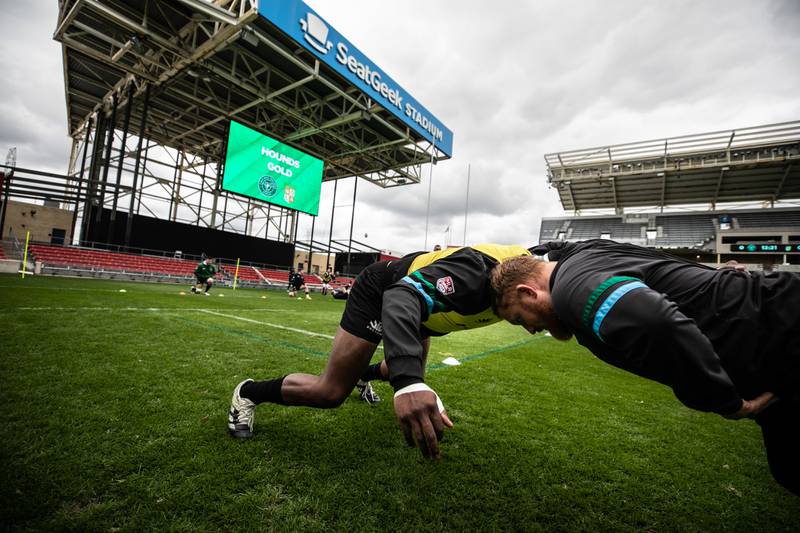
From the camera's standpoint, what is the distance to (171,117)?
23703 mm

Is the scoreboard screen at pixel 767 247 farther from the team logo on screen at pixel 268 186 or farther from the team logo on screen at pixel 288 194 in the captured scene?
the team logo on screen at pixel 268 186

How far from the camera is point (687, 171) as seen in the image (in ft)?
90.2

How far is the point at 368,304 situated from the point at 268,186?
20988 mm

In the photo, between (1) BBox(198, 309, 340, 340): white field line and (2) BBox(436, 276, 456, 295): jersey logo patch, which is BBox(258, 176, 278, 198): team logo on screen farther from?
(2) BBox(436, 276, 456, 295): jersey logo patch

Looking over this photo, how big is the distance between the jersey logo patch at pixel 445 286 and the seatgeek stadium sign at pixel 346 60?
1633cm

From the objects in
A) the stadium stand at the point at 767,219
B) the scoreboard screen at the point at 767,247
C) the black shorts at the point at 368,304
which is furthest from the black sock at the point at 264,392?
the stadium stand at the point at 767,219

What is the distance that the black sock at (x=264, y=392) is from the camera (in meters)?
2.17

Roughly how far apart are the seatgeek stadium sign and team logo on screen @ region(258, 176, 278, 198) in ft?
25.1

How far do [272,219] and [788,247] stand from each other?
3964 cm

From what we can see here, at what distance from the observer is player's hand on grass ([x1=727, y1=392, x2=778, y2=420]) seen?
1.13 m

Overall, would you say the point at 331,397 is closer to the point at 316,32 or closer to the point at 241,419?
the point at 241,419

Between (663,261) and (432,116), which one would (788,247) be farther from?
(663,261)

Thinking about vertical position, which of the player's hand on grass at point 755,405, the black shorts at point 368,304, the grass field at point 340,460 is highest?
the black shorts at point 368,304

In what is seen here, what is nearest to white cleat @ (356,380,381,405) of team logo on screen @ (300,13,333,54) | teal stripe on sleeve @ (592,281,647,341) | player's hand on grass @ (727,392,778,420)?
teal stripe on sleeve @ (592,281,647,341)
